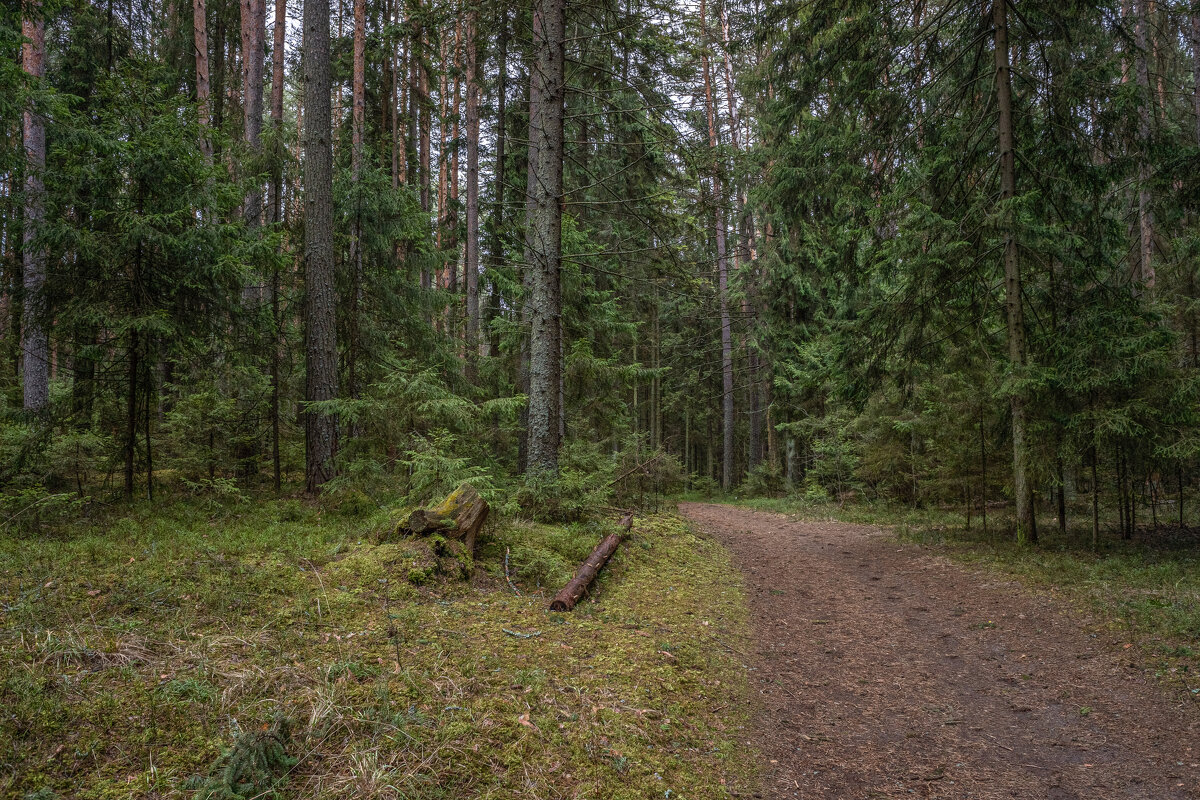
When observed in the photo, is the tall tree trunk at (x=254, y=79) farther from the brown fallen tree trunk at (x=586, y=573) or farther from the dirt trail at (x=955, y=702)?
the dirt trail at (x=955, y=702)

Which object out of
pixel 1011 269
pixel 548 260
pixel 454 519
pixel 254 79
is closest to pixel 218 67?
pixel 254 79

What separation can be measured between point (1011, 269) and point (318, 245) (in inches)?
446

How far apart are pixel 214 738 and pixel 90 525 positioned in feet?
18.6

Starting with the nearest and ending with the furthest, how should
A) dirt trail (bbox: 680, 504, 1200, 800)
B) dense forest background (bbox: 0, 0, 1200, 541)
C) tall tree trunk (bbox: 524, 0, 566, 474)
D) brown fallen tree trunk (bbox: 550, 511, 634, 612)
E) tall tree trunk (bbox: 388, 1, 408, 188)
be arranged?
dirt trail (bbox: 680, 504, 1200, 800), brown fallen tree trunk (bbox: 550, 511, 634, 612), dense forest background (bbox: 0, 0, 1200, 541), tall tree trunk (bbox: 524, 0, 566, 474), tall tree trunk (bbox: 388, 1, 408, 188)

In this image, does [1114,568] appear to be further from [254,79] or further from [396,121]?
[396,121]

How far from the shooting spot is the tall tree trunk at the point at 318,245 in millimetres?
9305

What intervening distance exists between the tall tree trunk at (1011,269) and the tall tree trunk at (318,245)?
1099cm

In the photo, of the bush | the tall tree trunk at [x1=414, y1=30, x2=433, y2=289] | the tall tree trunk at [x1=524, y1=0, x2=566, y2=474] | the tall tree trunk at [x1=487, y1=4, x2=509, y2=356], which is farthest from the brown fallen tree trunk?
the bush

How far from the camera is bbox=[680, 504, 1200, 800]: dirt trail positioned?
354 centimetres

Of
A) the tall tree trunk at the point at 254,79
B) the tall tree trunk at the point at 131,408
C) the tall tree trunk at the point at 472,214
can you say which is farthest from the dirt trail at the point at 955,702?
the tall tree trunk at the point at 254,79

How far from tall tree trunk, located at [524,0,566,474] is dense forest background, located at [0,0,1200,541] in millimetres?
51

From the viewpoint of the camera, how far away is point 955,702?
4.62m

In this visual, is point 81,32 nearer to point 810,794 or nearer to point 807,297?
point 810,794

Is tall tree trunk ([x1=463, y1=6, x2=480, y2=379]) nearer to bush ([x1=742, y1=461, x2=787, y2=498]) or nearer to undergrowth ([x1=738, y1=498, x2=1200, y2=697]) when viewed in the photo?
undergrowth ([x1=738, y1=498, x2=1200, y2=697])
